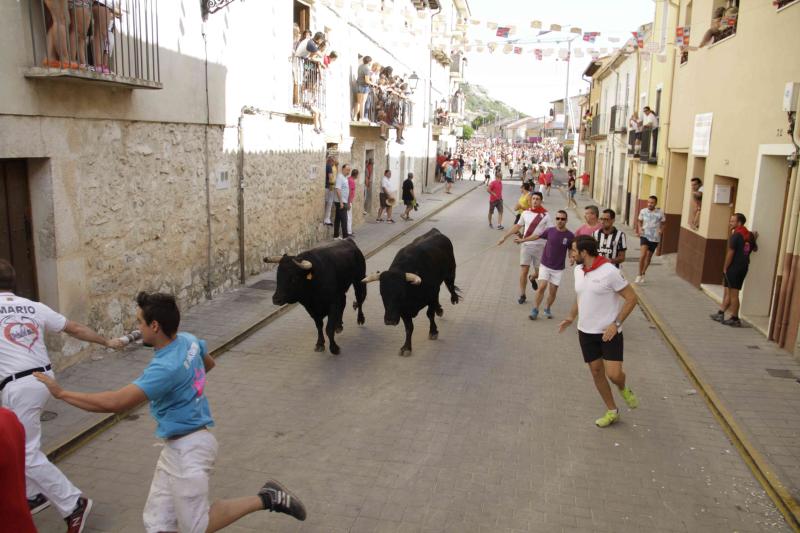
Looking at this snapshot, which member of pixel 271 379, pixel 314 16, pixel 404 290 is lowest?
pixel 271 379

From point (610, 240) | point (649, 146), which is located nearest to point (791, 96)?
point (610, 240)

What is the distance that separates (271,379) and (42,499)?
118 inches

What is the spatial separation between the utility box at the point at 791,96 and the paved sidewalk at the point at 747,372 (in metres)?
3.15

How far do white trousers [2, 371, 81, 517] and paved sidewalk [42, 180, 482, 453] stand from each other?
121 centimetres

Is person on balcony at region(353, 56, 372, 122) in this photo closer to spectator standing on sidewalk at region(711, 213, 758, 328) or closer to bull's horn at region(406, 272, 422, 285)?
spectator standing on sidewalk at region(711, 213, 758, 328)

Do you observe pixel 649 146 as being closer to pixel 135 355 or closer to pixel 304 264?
pixel 304 264

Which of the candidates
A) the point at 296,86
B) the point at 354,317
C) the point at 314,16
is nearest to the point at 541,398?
the point at 354,317

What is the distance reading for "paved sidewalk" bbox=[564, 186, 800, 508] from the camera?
5.86m

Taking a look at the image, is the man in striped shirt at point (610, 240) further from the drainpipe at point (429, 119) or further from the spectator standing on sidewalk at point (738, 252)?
the drainpipe at point (429, 119)

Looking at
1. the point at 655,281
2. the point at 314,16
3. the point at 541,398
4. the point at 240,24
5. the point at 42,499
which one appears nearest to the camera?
the point at 42,499

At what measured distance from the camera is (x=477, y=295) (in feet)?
38.1

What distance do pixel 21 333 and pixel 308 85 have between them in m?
11.2

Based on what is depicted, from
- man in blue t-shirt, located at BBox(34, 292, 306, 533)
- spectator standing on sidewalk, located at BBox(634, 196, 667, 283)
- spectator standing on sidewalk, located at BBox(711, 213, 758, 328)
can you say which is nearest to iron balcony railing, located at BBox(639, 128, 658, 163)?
spectator standing on sidewalk, located at BBox(634, 196, 667, 283)

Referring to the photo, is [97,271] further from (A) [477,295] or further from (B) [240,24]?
(A) [477,295]
